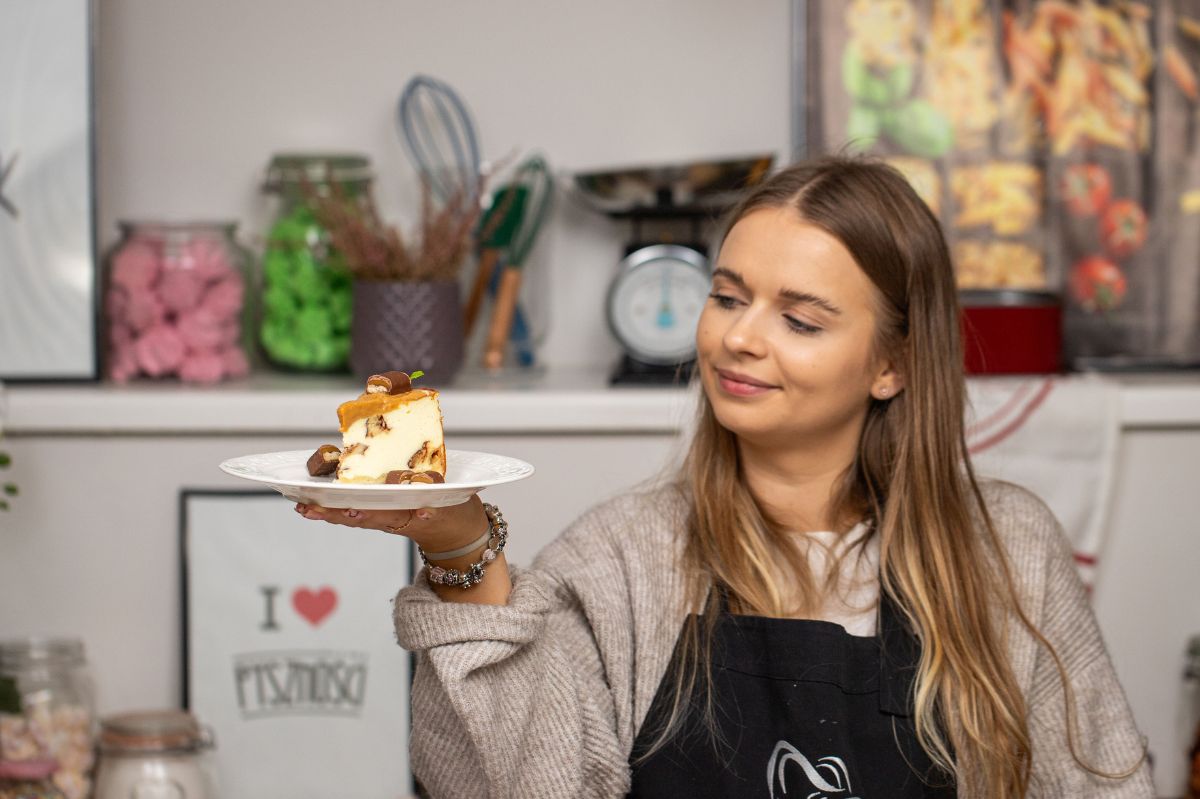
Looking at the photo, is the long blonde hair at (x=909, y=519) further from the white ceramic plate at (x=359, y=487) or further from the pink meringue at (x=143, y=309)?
the pink meringue at (x=143, y=309)

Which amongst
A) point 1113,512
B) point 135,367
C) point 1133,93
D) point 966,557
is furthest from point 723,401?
point 1133,93

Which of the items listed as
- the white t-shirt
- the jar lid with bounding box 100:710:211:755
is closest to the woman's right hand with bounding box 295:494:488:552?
the white t-shirt

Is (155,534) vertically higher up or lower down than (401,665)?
higher up

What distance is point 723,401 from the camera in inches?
57.3

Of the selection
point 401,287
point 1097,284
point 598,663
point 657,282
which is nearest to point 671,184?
point 657,282

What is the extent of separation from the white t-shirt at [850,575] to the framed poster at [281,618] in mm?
933

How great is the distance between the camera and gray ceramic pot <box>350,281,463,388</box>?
2.35 m

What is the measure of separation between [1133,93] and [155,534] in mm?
1943

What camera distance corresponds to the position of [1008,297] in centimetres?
244

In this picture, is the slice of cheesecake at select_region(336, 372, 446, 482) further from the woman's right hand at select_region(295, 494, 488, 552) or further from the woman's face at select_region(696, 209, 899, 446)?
the woman's face at select_region(696, 209, 899, 446)

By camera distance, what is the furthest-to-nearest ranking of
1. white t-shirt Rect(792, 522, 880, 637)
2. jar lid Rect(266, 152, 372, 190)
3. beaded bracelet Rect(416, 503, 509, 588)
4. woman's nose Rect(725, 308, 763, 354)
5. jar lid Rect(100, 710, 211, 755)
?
jar lid Rect(266, 152, 372, 190) → jar lid Rect(100, 710, 211, 755) → white t-shirt Rect(792, 522, 880, 637) → woman's nose Rect(725, 308, 763, 354) → beaded bracelet Rect(416, 503, 509, 588)

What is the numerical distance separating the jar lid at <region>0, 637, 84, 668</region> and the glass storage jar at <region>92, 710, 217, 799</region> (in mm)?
125

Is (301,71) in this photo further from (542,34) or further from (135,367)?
(135,367)

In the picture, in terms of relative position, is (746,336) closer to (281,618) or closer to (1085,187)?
(281,618)
